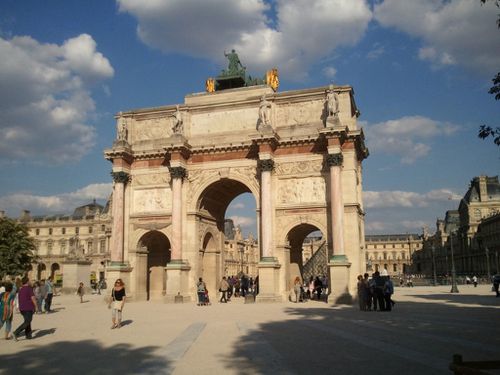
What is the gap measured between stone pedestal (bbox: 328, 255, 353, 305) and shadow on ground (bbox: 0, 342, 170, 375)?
16611mm

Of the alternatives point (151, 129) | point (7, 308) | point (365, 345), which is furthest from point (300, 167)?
point (7, 308)

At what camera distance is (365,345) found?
1110 cm

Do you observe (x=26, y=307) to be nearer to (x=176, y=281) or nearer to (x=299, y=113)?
(x=176, y=281)

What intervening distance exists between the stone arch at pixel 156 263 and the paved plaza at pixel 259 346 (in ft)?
53.0

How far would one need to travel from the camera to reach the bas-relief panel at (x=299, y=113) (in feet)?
100.0

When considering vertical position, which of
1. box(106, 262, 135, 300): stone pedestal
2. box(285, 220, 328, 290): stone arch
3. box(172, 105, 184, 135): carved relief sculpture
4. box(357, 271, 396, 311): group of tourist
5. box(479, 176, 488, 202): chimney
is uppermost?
box(479, 176, 488, 202): chimney

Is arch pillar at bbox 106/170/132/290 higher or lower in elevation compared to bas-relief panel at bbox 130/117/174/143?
lower

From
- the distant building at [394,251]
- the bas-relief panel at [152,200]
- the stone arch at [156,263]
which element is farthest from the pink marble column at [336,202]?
the distant building at [394,251]

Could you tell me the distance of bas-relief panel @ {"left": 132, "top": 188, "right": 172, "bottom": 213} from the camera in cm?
3219

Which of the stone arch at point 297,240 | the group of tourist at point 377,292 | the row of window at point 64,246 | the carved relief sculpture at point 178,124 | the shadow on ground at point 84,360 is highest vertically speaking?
the carved relief sculpture at point 178,124

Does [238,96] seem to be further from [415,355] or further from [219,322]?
[415,355]

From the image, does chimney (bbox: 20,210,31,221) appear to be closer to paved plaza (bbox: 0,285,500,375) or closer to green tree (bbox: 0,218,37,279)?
green tree (bbox: 0,218,37,279)

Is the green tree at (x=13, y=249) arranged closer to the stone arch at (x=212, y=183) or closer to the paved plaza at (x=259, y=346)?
the stone arch at (x=212, y=183)

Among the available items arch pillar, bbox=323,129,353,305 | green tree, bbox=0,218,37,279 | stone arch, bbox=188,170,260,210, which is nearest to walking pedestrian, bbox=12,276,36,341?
arch pillar, bbox=323,129,353,305
